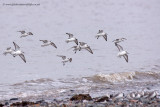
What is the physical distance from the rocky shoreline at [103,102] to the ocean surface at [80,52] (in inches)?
56.9

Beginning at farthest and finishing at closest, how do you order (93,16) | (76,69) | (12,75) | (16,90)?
(93,16) → (76,69) → (12,75) → (16,90)

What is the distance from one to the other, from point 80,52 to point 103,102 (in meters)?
9.00

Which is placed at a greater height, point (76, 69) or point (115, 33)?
point (115, 33)

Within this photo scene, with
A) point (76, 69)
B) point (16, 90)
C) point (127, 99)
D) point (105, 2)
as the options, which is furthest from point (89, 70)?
point (105, 2)

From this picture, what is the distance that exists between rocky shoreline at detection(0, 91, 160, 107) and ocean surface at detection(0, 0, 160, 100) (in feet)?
4.74

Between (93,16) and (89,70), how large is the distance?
43.9ft

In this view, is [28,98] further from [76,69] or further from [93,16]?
[93,16]

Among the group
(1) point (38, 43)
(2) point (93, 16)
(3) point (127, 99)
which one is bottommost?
(3) point (127, 99)

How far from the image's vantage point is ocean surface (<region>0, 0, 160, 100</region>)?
Result: 15.6m

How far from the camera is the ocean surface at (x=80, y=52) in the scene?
15.6m

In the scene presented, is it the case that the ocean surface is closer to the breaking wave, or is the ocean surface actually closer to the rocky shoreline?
the breaking wave

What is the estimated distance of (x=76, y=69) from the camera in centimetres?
1805

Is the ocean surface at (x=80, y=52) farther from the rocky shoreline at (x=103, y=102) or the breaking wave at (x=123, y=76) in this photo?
the rocky shoreline at (x=103, y=102)

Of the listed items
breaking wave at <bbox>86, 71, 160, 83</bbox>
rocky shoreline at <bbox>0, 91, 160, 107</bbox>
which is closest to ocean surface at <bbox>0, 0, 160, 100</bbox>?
breaking wave at <bbox>86, 71, 160, 83</bbox>
